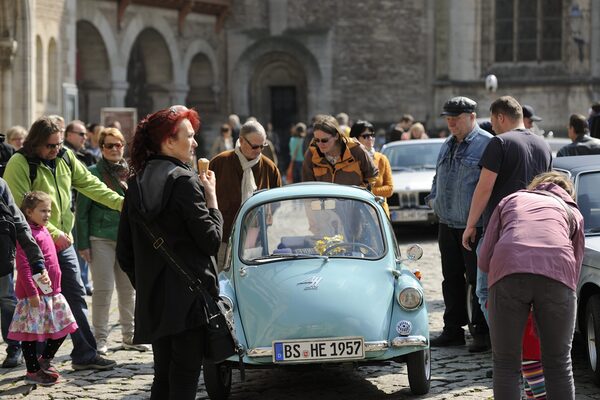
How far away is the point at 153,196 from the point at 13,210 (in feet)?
8.57

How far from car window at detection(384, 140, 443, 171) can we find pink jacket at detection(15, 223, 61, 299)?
35.4 ft

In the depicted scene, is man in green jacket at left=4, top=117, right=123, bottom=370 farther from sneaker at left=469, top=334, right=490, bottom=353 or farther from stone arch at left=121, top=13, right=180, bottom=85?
stone arch at left=121, top=13, right=180, bottom=85

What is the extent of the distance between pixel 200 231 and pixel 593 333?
3.42 meters

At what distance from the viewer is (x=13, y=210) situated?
25.5 ft

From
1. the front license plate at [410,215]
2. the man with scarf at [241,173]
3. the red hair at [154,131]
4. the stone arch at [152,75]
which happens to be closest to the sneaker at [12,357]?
the man with scarf at [241,173]

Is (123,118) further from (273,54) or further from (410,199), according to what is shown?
(273,54)

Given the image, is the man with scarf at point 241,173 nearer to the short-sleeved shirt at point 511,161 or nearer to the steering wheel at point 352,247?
the steering wheel at point 352,247

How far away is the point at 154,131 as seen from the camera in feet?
18.1

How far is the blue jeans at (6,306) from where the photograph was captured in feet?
29.2

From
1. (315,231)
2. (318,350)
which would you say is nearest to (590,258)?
(315,231)

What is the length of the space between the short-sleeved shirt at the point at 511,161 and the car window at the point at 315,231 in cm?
82

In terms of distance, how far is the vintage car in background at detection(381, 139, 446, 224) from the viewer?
57.5 feet

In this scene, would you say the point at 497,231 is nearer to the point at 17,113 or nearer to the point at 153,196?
the point at 153,196

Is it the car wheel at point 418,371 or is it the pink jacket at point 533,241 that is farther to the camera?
the car wheel at point 418,371
